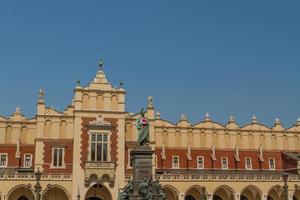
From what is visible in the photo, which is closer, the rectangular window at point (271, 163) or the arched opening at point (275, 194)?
the arched opening at point (275, 194)

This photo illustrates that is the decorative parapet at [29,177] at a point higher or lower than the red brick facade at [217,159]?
lower

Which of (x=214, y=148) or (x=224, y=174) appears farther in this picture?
(x=214, y=148)

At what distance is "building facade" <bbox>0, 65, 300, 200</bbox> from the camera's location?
53188 millimetres

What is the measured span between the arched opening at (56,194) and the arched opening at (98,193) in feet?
9.04

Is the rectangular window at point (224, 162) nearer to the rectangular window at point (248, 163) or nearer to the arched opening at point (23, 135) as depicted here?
the rectangular window at point (248, 163)

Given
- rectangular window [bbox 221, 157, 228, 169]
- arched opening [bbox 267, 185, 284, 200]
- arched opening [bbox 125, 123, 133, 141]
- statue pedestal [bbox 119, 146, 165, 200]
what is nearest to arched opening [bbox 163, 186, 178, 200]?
arched opening [bbox 125, 123, 133, 141]

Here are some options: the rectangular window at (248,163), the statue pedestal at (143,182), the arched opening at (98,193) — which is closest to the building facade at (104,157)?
the arched opening at (98,193)

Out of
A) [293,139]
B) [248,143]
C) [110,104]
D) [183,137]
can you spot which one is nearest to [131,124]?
[110,104]

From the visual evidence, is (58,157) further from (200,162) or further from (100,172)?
(200,162)

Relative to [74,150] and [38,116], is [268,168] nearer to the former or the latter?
[74,150]

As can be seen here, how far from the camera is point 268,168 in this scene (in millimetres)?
64875

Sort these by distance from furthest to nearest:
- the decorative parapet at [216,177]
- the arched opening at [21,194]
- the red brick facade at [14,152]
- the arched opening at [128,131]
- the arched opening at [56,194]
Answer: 1. the arched opening at [128,131]
2. the red brick facade at [14,152]
3. the decorative parapet at [216,177]
4. the arched opening at [56,194]
5. the arched opening at [21,194]

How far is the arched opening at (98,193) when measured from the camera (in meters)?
54.2

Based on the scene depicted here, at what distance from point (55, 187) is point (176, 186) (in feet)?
45.6
